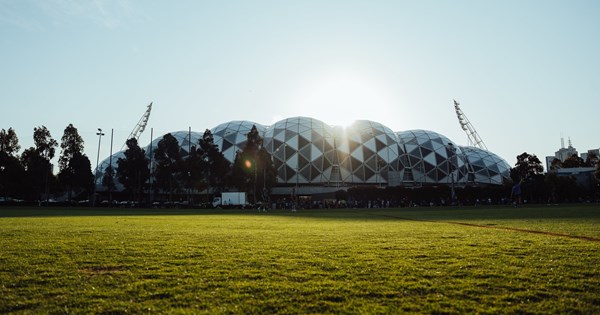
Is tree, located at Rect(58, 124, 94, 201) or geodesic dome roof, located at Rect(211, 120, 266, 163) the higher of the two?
geodesic dome roof, located at Rect(211, 120, 266, 163)

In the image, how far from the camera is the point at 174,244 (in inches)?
450

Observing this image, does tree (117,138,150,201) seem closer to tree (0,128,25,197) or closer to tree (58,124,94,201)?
tree (58,124,94,201)

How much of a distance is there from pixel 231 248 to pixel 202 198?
285ft

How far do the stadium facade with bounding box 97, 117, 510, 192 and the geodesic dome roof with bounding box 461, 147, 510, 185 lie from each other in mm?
671

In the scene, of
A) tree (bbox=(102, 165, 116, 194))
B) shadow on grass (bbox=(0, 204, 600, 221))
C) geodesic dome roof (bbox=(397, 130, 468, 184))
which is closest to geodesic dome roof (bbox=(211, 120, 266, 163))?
tree (bbox=(102, 165, 116, 194))

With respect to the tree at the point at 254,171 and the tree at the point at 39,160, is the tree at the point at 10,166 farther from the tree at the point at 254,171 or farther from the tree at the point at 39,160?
the tree at the point at 254,171

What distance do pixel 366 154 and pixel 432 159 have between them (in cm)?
1943

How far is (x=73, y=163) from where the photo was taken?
71.7m

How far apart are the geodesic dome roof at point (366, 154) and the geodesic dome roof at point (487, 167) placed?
28.0 meters

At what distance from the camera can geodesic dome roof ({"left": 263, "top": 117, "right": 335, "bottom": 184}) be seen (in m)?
89.9

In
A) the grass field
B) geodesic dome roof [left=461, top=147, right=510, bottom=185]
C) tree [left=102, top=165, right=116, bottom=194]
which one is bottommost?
the grass field


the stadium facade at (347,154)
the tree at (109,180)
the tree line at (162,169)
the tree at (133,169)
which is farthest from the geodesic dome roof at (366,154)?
the tree at (109,180)

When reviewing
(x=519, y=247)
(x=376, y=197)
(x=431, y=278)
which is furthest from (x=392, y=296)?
(x=376, y=197)

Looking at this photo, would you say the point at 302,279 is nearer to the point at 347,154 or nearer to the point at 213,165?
the point at 213,165
